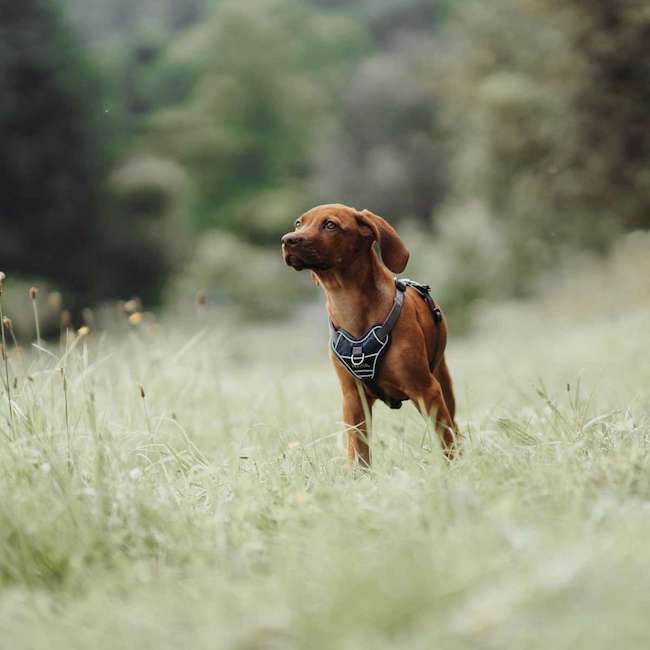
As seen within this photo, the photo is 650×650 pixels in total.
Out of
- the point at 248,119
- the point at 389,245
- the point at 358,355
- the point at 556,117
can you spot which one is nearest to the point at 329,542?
the point at 358,355

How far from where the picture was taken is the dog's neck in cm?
346

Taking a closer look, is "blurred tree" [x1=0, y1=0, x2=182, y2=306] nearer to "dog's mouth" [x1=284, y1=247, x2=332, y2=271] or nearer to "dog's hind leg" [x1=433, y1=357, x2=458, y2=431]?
"dog's hind leg" [x1=433, y1=357, x2=458, y2=431]

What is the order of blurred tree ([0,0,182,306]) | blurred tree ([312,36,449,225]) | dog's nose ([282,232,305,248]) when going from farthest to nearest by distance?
blurred tree ([312,36,449,225])
blurred tree ([0,0,182,306])
dog's nose ([282,232,305,248])

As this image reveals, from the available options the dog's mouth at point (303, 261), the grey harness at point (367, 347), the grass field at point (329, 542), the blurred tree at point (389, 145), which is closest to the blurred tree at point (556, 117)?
the grey harness at point (367, 347)

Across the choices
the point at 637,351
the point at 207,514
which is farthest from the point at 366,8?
the point at 207,514

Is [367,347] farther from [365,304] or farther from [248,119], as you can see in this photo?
[248,119]

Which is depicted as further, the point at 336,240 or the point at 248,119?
the point at 248,119

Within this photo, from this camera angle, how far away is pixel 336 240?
132 inches

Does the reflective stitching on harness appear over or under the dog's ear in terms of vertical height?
under

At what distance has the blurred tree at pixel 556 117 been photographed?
505 inches

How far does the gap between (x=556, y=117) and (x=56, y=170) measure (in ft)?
28.3

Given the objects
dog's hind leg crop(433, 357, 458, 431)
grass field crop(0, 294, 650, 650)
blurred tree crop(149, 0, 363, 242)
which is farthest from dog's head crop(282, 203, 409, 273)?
blurred tree crop(149, 0, 363, 242)

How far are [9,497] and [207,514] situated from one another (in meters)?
0.63

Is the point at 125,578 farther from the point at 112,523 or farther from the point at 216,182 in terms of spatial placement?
the point at 216,182
